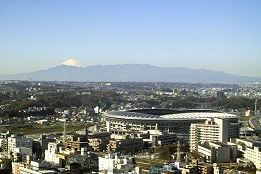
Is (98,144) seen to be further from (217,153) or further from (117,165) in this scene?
(117,165)

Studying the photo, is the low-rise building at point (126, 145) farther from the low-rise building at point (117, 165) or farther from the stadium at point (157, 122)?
the low-rise building at point (117, 165)

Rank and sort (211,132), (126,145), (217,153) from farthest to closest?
1. (211,132)
2. (126,145)
3. (217,153)

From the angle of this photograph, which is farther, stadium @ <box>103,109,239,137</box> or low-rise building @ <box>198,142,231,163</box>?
stadium @ <box>103,109,239,137</box>

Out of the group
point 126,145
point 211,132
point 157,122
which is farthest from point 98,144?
point 157,122

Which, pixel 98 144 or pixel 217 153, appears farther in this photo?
pixel 98 144

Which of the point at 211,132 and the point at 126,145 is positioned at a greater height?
the point at 211,132

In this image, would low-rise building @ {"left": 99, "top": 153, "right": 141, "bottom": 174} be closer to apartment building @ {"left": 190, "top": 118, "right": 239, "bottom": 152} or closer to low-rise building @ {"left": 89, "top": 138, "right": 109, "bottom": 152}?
low-rise building @ {"left": 89, "top": 138, "right": 109, "bottom": 152}

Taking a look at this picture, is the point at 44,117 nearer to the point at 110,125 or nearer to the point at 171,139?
the point at 110,125

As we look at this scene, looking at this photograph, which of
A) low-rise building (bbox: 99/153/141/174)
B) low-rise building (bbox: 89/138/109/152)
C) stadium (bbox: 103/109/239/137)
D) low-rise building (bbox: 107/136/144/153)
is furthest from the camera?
stadium (bbox: 103/109/239/137)

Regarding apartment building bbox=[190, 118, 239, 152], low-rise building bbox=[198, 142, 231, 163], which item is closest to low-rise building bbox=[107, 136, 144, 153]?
apartment building bbox=[190, 118, 239, 152]

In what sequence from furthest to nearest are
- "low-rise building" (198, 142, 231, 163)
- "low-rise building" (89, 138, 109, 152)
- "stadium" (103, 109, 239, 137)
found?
"stadium" (103, 109, 239, 137), "low-rise building" (89, 138, 109, 152), "low-rise building" (198, 142, 231, 163)

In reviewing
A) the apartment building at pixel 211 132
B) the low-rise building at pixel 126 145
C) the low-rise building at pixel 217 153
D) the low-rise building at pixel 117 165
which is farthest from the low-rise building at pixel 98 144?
the low-rise building at pixel 117 165

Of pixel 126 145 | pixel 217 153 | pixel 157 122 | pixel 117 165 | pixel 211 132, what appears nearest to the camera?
pixel 117 165

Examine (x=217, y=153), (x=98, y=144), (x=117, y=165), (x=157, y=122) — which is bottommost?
(x=98, y=144)
